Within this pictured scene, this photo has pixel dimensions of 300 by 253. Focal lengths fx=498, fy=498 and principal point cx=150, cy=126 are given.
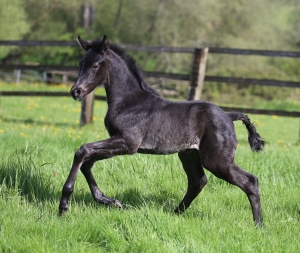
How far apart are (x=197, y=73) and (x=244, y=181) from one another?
6036 millimetres

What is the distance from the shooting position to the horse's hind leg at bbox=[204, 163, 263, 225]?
417 centimetres

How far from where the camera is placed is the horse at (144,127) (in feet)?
13.4

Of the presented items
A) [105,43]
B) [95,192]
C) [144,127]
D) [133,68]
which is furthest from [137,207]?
[105,43]

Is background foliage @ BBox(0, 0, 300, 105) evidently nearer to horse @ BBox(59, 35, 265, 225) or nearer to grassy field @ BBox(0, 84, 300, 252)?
grassy field @ BBox(0, 84, 300, 252)

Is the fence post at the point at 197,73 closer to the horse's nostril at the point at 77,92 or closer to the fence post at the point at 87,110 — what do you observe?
the fence post at the point at 87,110

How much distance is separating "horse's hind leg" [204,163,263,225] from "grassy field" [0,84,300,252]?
0.38 feet

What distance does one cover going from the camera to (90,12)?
3725cm

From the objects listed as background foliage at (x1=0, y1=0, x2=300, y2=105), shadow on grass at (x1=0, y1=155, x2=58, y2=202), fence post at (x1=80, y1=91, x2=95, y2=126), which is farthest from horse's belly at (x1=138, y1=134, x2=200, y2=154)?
background foliage at (x1=0, y1=0, x2=300, y2=105)

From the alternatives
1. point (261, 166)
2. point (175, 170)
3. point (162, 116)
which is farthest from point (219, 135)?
point (261, 166)

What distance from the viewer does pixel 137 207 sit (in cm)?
442

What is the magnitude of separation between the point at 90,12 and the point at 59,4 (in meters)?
3.21

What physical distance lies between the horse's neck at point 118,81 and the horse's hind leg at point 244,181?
962 mm

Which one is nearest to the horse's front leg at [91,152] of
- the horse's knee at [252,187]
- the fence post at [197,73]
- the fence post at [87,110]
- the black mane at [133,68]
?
the black mane at [133,68]

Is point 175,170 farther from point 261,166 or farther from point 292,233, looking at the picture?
point 292,233
